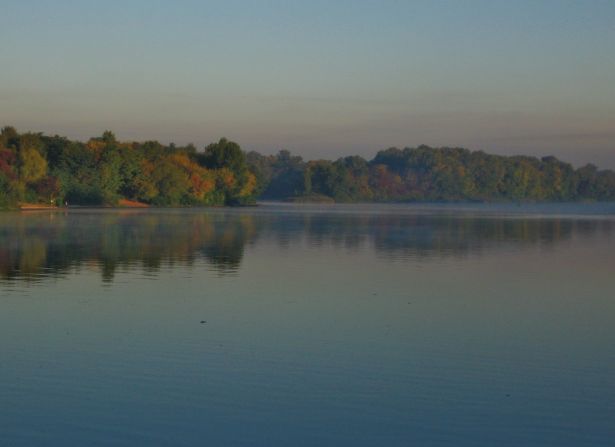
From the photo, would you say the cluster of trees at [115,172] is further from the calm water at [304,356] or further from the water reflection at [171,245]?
the calm water at [304,356]

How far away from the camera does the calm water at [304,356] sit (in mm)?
10500

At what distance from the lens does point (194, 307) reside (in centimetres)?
1962

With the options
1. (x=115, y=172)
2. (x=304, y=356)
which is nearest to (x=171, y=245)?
(x=304, y=356)

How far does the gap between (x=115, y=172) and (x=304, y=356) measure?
117577mm

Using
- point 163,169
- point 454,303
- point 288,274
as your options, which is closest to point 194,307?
point 454,303

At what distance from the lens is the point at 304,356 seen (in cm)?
1434

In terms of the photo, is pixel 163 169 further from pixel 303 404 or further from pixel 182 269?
pixel 303 404

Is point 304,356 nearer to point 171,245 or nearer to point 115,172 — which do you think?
point 171,245

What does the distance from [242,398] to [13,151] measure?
10971 centimetres

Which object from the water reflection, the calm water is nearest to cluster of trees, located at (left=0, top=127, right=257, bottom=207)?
the water reflection

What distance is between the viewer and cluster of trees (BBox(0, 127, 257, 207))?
111m

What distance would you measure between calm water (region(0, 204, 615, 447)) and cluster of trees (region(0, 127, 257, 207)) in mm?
79818

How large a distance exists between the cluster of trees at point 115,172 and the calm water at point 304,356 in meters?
79.8

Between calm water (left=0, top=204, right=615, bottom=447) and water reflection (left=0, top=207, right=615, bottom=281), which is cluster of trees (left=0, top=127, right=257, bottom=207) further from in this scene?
calm water (left=0, top=204, right=615, bottom=447)
